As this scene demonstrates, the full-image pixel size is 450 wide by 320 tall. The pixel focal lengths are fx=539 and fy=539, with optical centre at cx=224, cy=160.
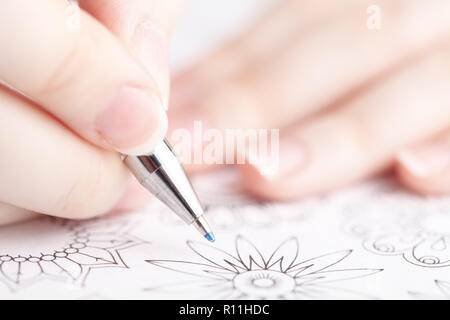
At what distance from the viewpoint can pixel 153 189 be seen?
54 centimetres

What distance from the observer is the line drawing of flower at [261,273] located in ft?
1.51

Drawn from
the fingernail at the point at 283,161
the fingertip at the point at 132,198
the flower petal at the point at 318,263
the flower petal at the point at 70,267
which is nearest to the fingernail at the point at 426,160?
the fingernail at the point at 283,161

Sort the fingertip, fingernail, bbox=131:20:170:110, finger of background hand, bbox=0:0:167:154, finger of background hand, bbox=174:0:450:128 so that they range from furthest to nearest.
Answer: finger of background hand, bbox=174:0:450:128 → the fingertip → fingernail, bbox=131:20:170:110 → finger of background hand, bbox=0:0:167:154

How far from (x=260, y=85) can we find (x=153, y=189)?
44 cm

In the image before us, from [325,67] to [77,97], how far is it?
57 centimetres

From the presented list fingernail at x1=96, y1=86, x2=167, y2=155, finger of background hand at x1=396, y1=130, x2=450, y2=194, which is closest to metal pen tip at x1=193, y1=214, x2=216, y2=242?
fingernail at x1=96, y1=86, x2=167, y2=155

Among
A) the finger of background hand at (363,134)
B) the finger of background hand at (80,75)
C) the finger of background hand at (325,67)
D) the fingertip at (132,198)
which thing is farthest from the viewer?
the finger of background hand at (325,67)

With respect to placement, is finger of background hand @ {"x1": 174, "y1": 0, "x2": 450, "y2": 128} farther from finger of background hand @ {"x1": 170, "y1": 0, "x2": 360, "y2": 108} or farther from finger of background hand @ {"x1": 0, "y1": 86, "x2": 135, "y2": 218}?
finger of background hand @ {"x1": 0, "y1": 86, "x2": 135, "y2": 218}

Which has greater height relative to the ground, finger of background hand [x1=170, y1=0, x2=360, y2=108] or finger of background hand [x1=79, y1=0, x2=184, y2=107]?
finger of background hand [x1=170, y1=0, x2=360, y2=108]

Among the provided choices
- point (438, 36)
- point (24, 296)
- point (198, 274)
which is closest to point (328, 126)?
point (438, 36)

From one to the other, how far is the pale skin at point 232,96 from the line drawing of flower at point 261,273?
0.12 metres

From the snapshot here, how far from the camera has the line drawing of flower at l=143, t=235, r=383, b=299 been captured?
1.51 feet

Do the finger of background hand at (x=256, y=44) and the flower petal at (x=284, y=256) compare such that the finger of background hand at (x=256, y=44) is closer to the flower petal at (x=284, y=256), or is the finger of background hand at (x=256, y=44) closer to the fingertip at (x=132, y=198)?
the fingertip at (x=132, y=198)

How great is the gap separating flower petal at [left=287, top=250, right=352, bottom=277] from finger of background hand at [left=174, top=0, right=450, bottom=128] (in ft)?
1.29
